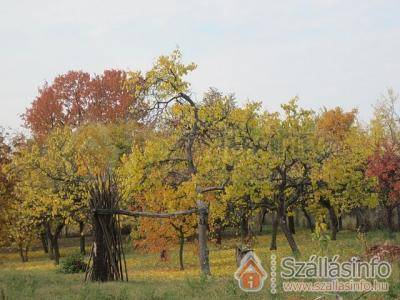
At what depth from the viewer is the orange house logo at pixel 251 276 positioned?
1252 cm

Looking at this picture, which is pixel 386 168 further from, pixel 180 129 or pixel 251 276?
pixel 251 276

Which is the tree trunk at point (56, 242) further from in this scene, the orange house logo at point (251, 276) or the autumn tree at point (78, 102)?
the orange house logo at point (251, 276)

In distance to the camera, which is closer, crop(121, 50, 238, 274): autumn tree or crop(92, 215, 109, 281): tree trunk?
crop(92, 215, 109, 281): tree trunk

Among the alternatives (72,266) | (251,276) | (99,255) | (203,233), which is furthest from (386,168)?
(72,266)

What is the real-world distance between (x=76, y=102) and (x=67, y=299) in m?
48.7

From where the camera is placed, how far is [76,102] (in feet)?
190

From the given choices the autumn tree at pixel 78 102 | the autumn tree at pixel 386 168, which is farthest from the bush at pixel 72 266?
the autumn tree at pixel 78 102

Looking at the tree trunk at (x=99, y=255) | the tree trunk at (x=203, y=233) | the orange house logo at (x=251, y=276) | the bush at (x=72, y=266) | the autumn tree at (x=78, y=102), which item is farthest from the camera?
the autumn tree at (x=78, y=102)

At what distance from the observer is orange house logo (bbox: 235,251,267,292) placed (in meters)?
12.5

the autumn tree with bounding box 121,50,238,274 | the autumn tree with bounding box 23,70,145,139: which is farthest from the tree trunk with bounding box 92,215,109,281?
the autumn tree with bounding box 23,70,145,139

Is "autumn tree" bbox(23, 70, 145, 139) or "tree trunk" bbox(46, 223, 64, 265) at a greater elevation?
"autumn tree" bbox(23, 70, 145, 139)

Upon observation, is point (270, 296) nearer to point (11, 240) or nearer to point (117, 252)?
point (117, 252)

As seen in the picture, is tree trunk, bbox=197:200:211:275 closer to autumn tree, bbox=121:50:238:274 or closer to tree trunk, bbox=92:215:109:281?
autumn tree, bbox=121:50:238:274

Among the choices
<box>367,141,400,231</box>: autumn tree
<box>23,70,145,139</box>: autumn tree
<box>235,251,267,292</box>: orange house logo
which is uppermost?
<box>23,70,145,139</box>: autumn tree
